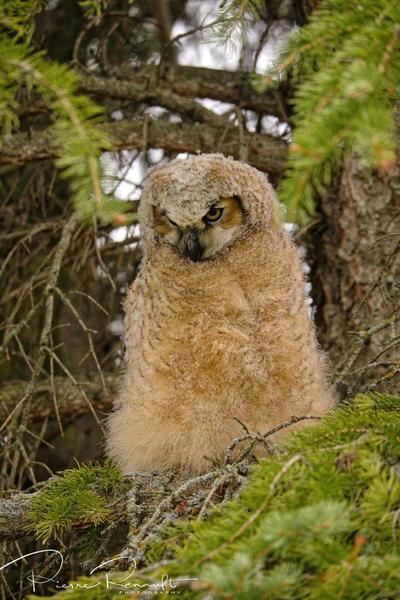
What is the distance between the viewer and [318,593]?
1.47 meters

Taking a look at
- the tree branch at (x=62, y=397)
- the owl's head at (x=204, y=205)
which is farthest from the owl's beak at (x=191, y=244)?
the tree branch at (x=62, y=397)

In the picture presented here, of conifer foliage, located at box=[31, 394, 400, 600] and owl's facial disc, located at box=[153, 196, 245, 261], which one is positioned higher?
owl's facial disc, located at box=[153, 196, 245, 261]

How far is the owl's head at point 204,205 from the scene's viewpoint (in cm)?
321

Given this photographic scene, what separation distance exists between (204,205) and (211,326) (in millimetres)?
523

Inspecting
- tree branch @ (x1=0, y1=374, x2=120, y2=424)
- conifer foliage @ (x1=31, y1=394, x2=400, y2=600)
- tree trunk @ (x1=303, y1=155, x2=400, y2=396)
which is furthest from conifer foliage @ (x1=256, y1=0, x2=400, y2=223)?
tree branch @ (x1=0, y1=374, x2=120, y2=424)

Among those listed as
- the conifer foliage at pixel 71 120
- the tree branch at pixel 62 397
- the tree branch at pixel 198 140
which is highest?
the conifer foliage at pixel 71 120

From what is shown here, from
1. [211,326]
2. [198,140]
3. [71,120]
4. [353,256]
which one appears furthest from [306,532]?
[198,140]

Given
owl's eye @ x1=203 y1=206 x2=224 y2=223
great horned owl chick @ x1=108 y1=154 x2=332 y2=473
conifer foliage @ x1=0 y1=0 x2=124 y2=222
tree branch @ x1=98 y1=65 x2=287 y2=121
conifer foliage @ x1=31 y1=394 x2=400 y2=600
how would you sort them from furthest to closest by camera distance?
1. tree branch @ x1=98 y1=65 x2=287 y2=121
2. owl's eye @ x1=203 y1=206 x2=224 y2=223
3. great horned owl chick @ x1=108 y1=154 x2=332 y2=473
4. conifer foliage @ x1=0 y1=0 x2=124 y2=222
5. conifer foliage @ x1=31 y1=394 x2=400 y2=600

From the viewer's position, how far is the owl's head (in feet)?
10.5

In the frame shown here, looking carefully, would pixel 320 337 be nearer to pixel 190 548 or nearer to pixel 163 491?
pixel 163 491

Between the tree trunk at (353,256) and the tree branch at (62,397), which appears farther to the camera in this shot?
the tree branch at (62,397)

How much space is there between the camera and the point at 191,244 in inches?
126

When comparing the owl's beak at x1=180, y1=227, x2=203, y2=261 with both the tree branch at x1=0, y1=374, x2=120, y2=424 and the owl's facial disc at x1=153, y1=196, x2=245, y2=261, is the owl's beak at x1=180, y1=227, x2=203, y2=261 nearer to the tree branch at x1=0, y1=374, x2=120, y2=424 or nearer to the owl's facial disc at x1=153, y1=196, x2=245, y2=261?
the owl's facial disc at x1=153, y1=196, x2=245, y2=261

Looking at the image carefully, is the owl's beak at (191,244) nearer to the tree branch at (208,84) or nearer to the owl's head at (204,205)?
the owl's head at (204,205)
